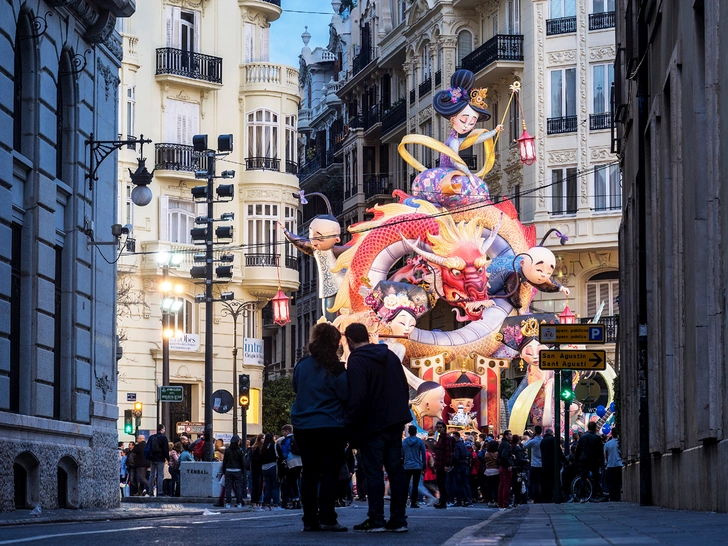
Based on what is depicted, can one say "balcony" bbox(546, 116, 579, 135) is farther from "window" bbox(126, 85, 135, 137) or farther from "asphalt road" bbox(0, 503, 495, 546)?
"asphalt road" bbox(0, 503, 495, 546)

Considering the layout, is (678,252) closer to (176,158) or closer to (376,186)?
(176,158)

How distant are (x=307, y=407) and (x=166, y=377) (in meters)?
32.7

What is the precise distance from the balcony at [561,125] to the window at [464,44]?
8.14 meters

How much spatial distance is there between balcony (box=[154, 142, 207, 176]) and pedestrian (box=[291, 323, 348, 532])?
45.9m

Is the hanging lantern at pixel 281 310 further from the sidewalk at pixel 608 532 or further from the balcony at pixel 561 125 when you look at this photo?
the sidewalk at pixel 608 532

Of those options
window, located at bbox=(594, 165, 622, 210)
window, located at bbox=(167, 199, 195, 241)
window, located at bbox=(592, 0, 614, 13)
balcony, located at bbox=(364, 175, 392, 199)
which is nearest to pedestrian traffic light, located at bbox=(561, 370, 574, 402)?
window, located at bbox=(594, 165, 622, 210)

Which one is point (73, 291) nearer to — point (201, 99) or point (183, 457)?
point (183, 457)

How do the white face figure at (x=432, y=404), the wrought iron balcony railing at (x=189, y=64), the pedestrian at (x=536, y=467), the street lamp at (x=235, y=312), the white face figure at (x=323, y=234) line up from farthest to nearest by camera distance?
the wrought iron balcony railing at (x=189, y=64), the street lamp at (x=235, y=312), the white face figure at (x=323, y=234), the white face figure at (x=432, y=404), the pedestrian at (x=536, y=467)

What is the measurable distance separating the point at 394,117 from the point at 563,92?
1806 centimetres

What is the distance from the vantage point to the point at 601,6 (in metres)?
58.8

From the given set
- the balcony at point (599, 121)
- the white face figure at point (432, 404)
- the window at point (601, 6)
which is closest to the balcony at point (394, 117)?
the window at point (601, 6)

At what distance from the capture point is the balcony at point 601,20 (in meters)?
58.1

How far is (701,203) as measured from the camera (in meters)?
16.0

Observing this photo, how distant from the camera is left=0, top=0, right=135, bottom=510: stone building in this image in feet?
73.5
